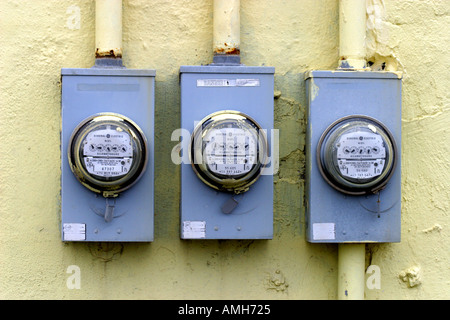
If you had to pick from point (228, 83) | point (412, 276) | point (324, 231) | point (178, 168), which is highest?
point (228, 83)

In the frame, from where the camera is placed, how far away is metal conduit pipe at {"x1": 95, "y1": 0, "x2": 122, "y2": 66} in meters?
2.04

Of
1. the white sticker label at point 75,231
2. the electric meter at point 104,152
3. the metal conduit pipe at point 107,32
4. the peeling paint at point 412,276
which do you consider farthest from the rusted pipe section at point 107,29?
the peeling paint at point 412,276

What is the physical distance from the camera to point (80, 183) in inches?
77.7

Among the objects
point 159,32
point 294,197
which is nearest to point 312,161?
point 294,197

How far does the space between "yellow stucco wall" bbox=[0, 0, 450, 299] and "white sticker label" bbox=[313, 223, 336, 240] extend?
4.3 inches

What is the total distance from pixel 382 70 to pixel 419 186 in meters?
0.44

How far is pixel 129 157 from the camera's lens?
193cm

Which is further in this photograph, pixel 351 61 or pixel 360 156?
pixel 351 61

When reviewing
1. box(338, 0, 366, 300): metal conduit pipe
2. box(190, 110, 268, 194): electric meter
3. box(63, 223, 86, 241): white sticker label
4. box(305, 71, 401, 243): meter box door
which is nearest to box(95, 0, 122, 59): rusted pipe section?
box(190, 110, 268, 194): electric meter

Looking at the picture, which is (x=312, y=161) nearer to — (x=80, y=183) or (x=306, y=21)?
(x=306, y=21)

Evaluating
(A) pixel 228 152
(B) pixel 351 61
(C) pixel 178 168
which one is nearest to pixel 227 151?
(A) pixel 228 152

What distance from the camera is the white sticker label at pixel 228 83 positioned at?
6.57 feet

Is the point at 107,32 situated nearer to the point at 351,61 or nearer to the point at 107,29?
the point at 107,29

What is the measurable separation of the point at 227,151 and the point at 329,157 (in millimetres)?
346
